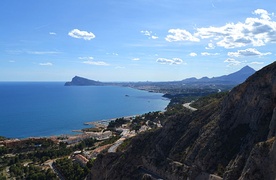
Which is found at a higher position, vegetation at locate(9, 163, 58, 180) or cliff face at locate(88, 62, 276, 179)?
cliff face at locate(88, 62, 276, 179)

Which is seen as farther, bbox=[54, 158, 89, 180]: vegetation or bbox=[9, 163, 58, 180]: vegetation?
bbox=[9, 163, 58, 180]: vegetation

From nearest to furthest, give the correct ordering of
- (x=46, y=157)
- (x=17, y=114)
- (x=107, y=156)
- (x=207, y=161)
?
(x=207, y=161) < (x=107, y=156) < (x=46, y=157) < (x=17, y=114)

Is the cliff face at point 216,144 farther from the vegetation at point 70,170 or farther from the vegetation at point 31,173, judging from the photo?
the vegetation at point 31,173

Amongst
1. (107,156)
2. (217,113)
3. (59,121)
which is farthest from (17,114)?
(217,113)

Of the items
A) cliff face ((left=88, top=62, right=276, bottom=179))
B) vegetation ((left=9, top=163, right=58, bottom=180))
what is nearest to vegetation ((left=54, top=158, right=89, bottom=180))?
vegetation ((left=9, top=163, right=58, bottom=180))

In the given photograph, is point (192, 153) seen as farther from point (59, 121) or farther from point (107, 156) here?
point (59, 121)

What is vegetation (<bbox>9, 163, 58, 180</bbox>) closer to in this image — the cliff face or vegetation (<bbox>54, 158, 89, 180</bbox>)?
vegetation (<bbox>54, 158, 89, 180</bbox>)

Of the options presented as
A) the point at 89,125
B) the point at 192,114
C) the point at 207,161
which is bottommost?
the point at 89,125

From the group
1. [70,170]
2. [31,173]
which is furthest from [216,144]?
[31,173]

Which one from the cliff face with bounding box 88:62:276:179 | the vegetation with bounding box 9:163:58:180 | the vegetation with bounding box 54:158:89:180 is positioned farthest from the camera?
the vegetation with bounding box 9:163:58:180
